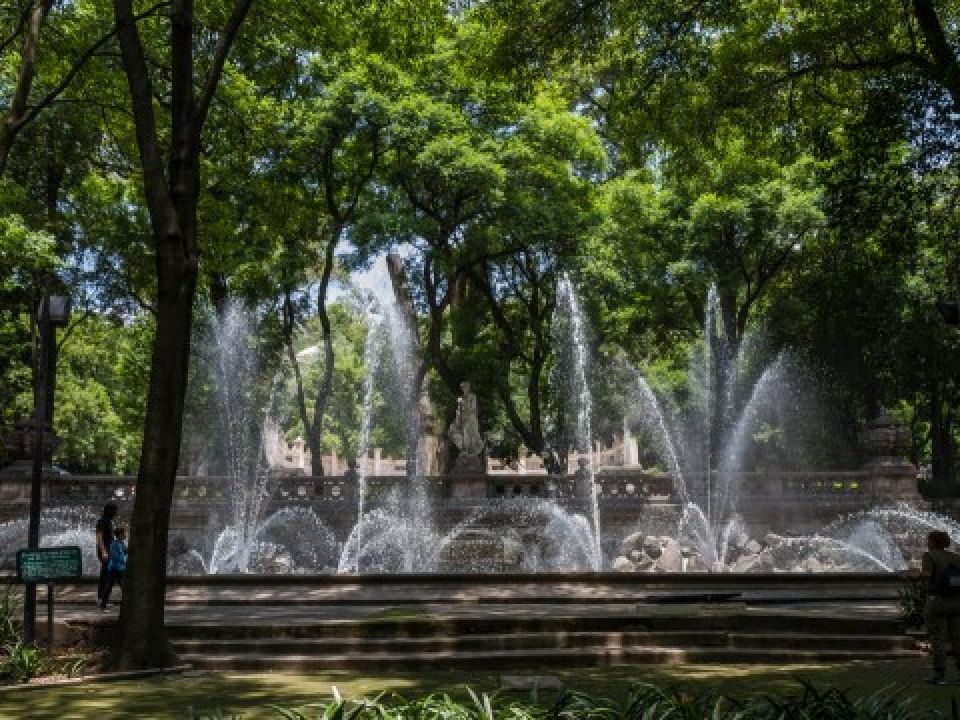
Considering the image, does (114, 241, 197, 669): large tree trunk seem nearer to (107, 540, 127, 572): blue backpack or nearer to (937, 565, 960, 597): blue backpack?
(107, 540, 127, 572): blue backpack

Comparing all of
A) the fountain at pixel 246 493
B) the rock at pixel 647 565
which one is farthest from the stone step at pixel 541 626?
the fountain at pixel 246 493

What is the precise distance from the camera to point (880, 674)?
9.44 metres

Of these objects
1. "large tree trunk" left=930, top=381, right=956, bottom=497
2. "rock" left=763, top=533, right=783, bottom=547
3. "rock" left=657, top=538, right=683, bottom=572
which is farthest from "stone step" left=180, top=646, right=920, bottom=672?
"large tree trunk" left=930, top=381, right=956, bottom=497

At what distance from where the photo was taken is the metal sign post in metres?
10.9

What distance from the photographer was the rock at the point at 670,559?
2186 cm

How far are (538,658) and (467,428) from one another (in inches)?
732

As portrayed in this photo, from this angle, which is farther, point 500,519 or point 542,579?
point 500,519

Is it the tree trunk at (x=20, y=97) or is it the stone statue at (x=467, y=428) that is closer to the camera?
the tree trunk at (x=20, y=97)

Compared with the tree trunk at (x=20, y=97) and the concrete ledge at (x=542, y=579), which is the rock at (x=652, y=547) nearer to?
the concrete ledge at (x=542, y=579)

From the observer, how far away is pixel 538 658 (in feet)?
34.4

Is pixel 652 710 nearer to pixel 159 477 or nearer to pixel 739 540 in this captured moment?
pixel 159 477

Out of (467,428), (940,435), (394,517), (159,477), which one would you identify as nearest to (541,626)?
(159,477)

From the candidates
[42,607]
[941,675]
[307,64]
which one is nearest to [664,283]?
[307,64]

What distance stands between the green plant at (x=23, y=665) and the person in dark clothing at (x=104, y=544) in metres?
4.21
